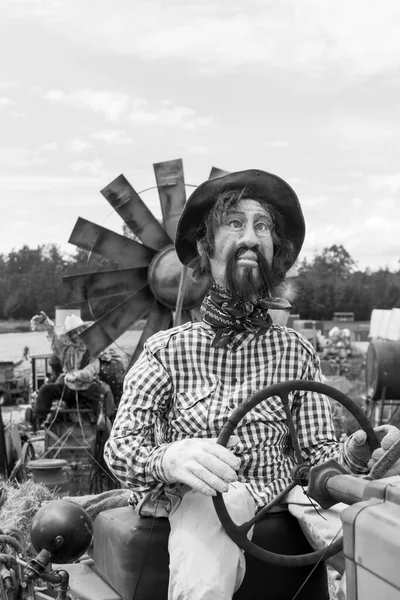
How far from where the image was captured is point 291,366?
2.66m

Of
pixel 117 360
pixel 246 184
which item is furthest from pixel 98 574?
pixel 117 360

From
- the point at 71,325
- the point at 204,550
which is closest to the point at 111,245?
the point at 71,325

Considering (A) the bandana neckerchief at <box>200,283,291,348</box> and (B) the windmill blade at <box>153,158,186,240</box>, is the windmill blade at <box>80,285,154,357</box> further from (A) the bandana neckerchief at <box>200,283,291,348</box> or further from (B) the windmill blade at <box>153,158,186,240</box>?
(A) the bandana neckerchief at <box>200,283,291,348</box>

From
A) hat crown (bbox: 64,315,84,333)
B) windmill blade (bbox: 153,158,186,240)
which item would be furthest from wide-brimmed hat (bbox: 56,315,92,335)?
windmill blade (bbox: 153,158,186,240)

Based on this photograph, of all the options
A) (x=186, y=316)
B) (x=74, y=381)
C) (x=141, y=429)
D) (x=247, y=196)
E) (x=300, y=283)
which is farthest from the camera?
(x=300, y=283)

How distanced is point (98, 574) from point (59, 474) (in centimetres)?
365

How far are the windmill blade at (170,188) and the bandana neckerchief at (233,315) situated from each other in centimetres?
361

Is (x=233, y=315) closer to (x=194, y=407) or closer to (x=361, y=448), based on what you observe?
(x=194, y=407)

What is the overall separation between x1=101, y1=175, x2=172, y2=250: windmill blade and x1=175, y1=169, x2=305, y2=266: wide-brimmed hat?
3.31 m

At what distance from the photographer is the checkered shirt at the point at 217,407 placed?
245 cm

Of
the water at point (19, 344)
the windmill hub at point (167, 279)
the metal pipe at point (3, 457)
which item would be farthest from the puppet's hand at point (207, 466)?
the water at point (19, 344)

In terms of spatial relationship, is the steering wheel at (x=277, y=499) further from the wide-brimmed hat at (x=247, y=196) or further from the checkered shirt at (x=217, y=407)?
the wide-brimmed hat at (x=247, y=196)

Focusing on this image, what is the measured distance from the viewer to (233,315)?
105 inches

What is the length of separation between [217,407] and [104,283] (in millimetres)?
3951
